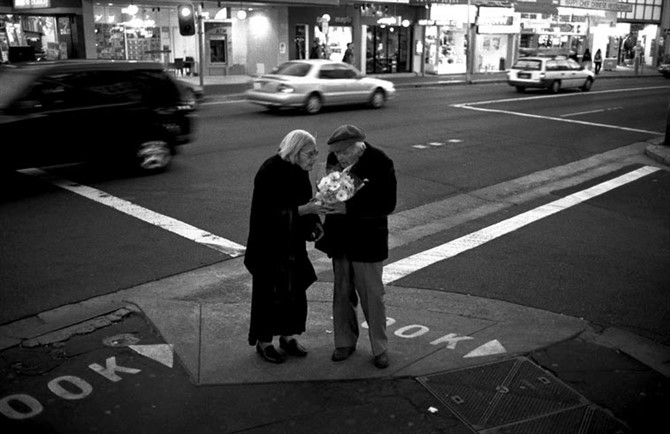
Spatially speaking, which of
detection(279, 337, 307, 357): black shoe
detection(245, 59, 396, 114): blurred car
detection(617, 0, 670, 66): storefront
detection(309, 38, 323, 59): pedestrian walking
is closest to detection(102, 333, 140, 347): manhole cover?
detection(279, 337, 307, 357): black shoe

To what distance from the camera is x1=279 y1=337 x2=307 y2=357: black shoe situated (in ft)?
18.6

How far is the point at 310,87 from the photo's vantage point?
68.3 ft

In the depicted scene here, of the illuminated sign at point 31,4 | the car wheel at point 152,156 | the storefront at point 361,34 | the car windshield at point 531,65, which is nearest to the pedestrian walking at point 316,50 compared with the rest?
the storefront at point 361,34

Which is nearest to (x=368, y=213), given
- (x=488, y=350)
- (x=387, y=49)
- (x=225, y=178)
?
(x=488, y=350)

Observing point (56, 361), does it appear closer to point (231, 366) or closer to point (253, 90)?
point (231, 366)

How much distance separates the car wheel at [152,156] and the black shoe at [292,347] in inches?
295

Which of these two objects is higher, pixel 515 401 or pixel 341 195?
pixel 341 195

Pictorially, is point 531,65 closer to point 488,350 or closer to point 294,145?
point 488,350

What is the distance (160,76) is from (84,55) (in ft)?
60.7

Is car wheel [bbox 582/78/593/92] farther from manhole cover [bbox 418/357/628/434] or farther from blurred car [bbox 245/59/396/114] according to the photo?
manhole cover [bbox 418/357/628/434]

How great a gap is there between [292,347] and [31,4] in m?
26.4

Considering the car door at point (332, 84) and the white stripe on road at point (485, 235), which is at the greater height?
the car door at point (332, 84)

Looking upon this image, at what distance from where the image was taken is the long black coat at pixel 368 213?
523 cm

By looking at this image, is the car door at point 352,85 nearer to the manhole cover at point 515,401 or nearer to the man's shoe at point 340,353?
the man's shoe at point 340,353
